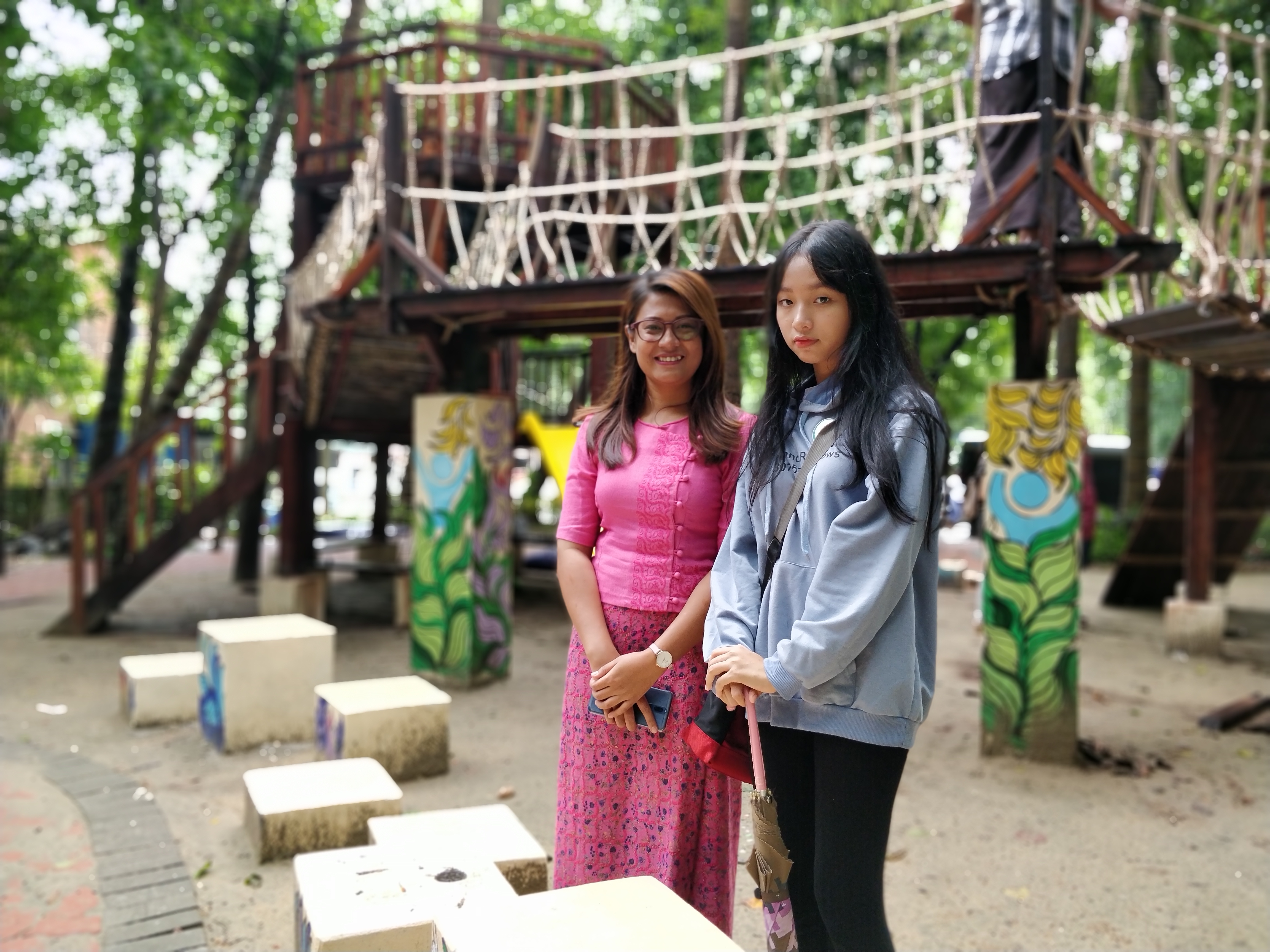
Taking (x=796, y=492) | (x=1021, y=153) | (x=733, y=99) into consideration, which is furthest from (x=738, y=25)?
(x=796, y=492)

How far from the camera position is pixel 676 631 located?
2.16 meters

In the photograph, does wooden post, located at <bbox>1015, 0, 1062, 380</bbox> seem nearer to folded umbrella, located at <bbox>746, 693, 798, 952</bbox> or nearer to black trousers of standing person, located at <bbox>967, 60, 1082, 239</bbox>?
black trousers of standing person, located at <bbox>967, 60, 1082, 239</bbox>

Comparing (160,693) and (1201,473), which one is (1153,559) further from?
(160,693)

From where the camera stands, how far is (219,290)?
9.81 meters

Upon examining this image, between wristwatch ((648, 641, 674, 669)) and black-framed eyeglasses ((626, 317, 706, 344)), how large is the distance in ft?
2.23

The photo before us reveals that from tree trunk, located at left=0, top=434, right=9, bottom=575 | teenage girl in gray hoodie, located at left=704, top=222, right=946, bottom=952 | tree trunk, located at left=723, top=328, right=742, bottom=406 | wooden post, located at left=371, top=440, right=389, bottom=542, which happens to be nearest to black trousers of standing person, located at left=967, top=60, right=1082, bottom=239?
tree trunk, located at left=723, top=328, right=742, bottom=406

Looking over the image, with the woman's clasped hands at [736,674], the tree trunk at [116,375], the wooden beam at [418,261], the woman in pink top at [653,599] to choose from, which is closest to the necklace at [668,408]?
the woman in pink top at [653,599]

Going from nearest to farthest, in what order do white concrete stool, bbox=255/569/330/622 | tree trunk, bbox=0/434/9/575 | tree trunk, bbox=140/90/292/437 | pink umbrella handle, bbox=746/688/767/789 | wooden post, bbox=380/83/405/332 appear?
pink umbrella handle, bbox=746/688/767/789 < wooden post, bbox=380/83/405/332 < white concrete stool, bbox=255/569/330/622 < tree trunk, bbox=140/90/292/437 < tree trunk, bbox=0/434/9/575

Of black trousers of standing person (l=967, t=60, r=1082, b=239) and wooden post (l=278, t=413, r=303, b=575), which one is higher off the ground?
black trousers of standing person (l=967, t=60, r=1082, b=239)

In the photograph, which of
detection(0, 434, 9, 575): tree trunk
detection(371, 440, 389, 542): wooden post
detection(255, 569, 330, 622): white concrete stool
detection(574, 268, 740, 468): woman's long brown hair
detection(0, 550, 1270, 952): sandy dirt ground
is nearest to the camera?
detection(574, 268, 740, 468): woman's long brown hair

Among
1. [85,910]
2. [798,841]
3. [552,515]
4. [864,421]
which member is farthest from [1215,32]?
[552,515]

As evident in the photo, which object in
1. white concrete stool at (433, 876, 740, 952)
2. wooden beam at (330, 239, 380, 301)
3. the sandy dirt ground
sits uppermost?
wooden beam at (330, 239, 380, 301)

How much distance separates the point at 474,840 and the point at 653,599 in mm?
1419

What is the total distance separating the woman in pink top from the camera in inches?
87.1
